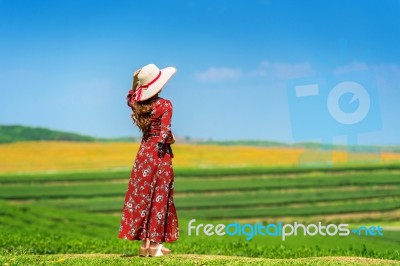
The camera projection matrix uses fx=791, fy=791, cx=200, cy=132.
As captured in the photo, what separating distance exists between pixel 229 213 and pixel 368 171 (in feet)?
8.55

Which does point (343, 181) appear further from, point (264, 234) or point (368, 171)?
point (264, 234)

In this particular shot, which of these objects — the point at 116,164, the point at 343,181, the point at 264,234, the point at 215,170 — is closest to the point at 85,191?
the point at 116,164

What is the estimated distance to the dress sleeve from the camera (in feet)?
22.9

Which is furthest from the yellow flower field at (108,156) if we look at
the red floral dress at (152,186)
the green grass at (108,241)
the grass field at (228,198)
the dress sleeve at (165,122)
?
the dress sleeve at (165,122)

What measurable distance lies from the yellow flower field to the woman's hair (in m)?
6.52

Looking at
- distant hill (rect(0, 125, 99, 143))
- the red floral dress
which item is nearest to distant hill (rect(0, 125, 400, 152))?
distant hill (rect(0, 125, 99, 143))

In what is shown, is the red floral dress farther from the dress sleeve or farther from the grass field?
the grass field

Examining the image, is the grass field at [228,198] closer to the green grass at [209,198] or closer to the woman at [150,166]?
the green grass at [209,198]

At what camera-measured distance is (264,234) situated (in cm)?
1212

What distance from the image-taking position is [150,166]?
7133 millimetres

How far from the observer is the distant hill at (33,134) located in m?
13.4

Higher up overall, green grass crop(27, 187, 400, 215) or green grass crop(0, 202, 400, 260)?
green grass crop(27, 187, 400, 215)

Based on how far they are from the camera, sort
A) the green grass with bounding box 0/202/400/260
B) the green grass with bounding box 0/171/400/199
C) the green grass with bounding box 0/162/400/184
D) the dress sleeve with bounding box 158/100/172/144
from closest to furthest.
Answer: the dress sleeve with bounding box 158/100/172/144
the green grass with bounding box 0/202/400/260
the green grass with bounding box 0/171/400/199
the green grass with bounding box 0/162/400/184

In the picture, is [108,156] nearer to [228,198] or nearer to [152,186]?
[228,198]
